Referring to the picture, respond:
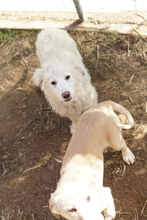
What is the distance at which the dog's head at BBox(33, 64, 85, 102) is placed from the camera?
3852 mm

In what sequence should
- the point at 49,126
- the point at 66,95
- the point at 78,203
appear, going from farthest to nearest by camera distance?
the point at 49,126 → the point at 66,95 → the point at 78,203

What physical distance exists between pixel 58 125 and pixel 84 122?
144 cm

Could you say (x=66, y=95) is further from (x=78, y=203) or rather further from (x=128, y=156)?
(x=78, y=203)

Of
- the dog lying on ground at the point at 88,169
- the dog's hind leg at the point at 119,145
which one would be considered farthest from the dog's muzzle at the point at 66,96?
the dog's hind leg at the point at 119,145

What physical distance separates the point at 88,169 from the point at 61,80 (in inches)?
53.5

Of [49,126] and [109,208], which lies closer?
[109,208]

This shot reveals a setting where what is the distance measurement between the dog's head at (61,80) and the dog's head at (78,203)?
1.35m

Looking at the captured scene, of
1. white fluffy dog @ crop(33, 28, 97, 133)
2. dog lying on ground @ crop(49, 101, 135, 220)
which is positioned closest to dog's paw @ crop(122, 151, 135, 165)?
dog lying on ground @ crop(49, 101, 135, 220)

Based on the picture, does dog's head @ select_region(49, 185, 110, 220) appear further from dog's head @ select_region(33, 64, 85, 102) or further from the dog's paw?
dog's head @ select_region(33, 64, 85, 102)

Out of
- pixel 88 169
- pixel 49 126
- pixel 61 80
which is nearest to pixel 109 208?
pixel 88 169

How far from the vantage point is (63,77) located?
4031mm

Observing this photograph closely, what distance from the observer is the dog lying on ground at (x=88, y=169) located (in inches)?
114

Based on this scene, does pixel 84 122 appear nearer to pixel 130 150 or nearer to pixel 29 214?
pixel 130 150

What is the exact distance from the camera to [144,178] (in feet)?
13.4
